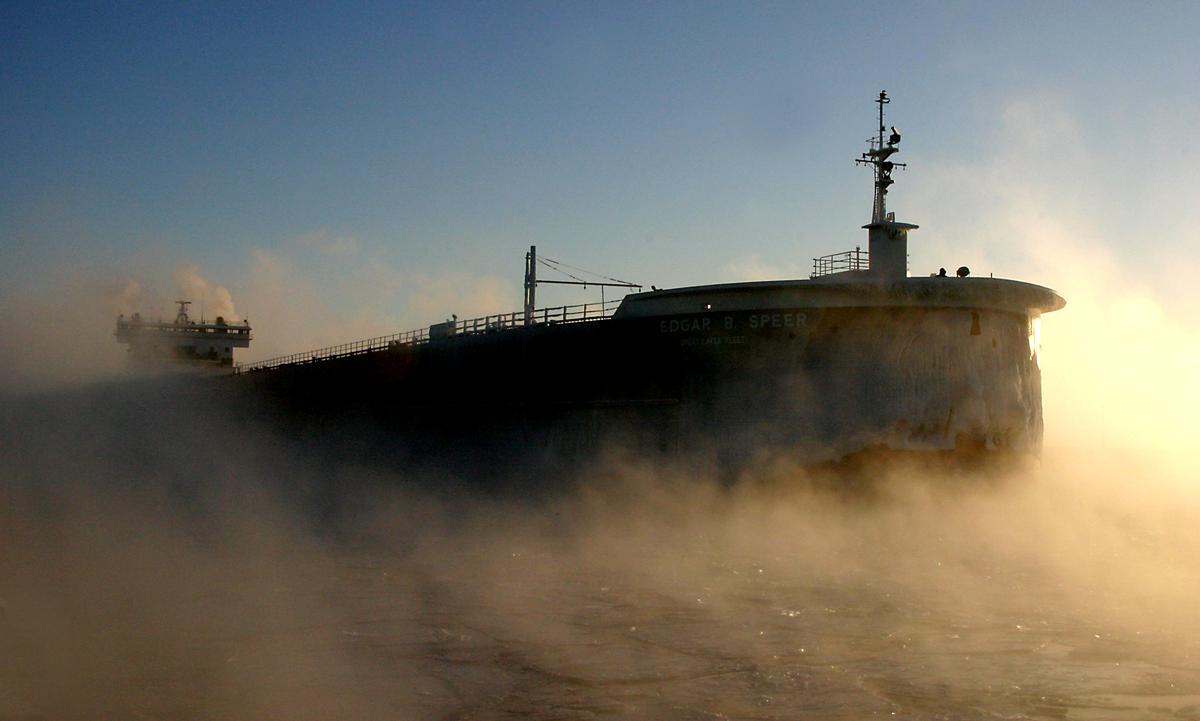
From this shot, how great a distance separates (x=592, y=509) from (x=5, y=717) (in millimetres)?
20309

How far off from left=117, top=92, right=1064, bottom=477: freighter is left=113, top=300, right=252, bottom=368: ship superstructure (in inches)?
1642

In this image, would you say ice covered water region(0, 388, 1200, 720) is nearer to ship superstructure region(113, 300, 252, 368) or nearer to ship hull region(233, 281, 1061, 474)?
ship hull region(233, 281, 1061, 474)

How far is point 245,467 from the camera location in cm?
5228

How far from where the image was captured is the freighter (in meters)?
28.3

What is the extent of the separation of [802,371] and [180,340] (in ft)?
172

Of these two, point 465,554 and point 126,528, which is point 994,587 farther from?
point 126,528

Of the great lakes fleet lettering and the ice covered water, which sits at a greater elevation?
the great lakes fleet lettering

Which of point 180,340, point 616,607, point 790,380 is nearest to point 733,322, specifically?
point 790,380

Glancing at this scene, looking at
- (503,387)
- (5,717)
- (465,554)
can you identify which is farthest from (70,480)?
(5,717)

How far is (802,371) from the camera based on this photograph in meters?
28.5

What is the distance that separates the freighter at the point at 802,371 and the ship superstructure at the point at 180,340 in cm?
4171

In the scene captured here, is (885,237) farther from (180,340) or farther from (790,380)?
(180,340)

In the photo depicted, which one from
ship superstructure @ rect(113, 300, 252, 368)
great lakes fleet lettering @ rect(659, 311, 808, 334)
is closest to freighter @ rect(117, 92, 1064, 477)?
great lakes fleet lettering @ rect(659, 311, 808, 334)

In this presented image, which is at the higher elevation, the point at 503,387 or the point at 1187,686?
the point at 503,387
